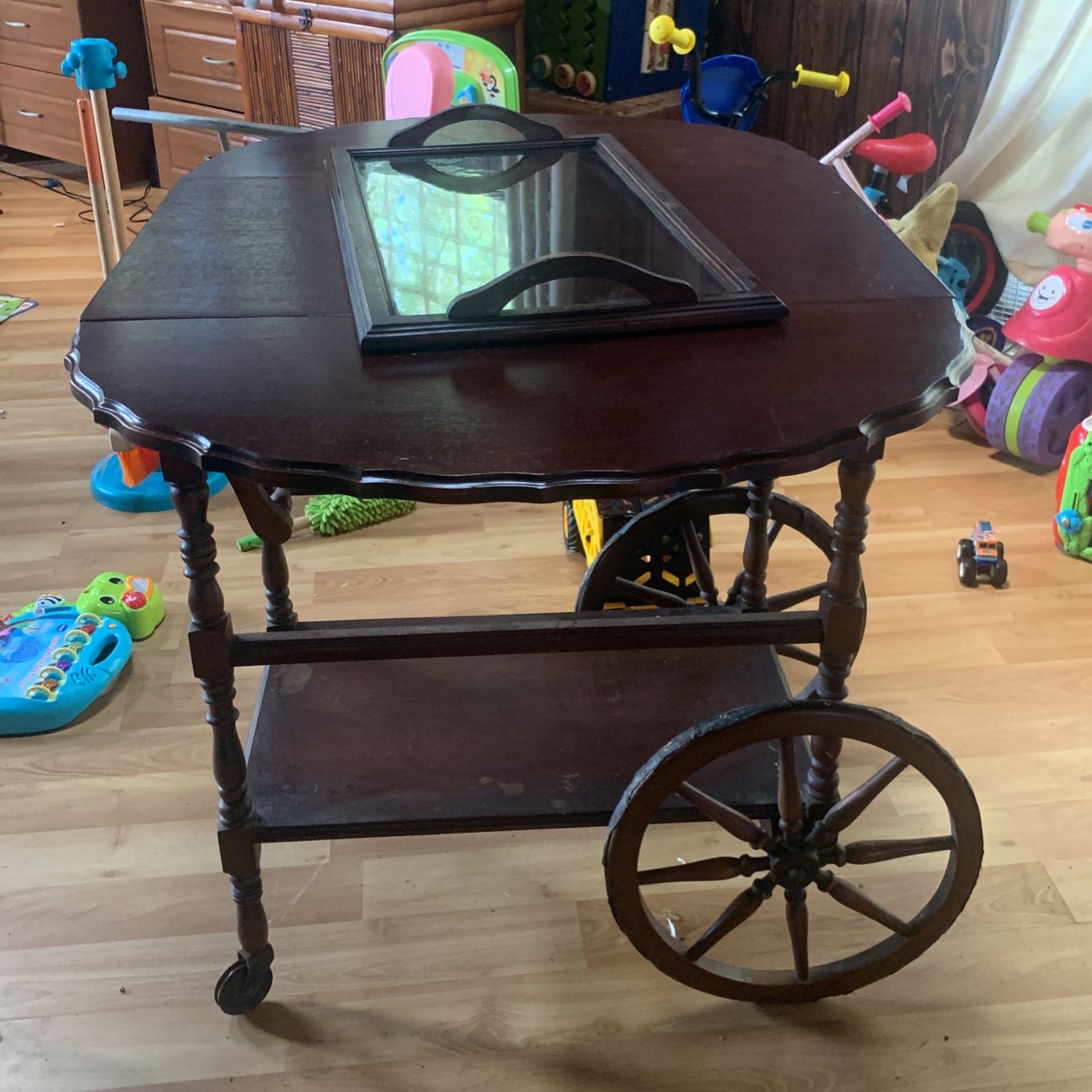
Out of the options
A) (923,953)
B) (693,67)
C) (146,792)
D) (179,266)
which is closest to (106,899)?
(146,792)

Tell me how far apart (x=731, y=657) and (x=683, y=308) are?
534mm

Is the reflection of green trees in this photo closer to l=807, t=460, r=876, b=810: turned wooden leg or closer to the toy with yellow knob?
l=807, t=460, r=876, b=810: turned wooden leg

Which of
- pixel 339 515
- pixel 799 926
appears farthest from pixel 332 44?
pixel 799 926

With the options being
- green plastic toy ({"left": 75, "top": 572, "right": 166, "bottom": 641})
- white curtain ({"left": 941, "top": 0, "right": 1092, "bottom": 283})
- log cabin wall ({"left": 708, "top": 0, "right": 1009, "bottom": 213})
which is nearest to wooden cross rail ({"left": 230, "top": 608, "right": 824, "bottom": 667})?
green plastic toy ({"left": 75, "top": 572, "right": 166, "bottom": 641})

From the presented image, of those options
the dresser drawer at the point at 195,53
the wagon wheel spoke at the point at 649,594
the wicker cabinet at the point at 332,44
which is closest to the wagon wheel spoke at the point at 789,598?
the wagon wheel spoke at the point at 649,594

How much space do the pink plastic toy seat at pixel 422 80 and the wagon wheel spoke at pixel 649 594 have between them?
938mm

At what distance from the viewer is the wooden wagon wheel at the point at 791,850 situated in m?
1.12

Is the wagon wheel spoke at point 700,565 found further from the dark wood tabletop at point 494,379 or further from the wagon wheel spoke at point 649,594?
the dark wood tabletop at point 494,379

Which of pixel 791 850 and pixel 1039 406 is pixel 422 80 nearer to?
pixel 1039 406

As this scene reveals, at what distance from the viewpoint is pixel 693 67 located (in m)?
2.23

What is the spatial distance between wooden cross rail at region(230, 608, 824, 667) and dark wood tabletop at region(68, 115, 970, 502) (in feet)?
0.86

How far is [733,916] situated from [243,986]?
55cm

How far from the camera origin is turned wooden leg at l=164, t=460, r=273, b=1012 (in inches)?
41.6

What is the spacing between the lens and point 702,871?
1207mm
